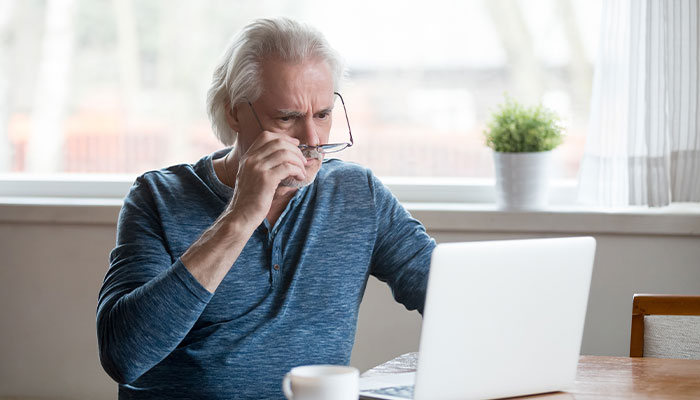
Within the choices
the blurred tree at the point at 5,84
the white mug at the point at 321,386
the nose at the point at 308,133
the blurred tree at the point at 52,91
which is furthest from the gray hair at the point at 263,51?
the blurred tree at the point at 5,84

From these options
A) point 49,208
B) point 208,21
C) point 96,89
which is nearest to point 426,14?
point 208,21

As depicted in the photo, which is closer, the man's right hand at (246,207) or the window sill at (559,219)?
the man's right hand at (246,207)

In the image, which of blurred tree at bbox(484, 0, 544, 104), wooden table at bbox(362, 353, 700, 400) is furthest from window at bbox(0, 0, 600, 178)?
wooden table at bbox(362, 353, 700, 400)

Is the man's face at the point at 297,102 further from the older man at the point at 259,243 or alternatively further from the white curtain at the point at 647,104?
the white curtain at the point at 647,104

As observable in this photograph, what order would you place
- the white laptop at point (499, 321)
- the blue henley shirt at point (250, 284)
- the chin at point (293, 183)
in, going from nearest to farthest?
the white laptop at point (499, 321), the blue henley shirt at point (250, 284), the chin at point (293, 183)

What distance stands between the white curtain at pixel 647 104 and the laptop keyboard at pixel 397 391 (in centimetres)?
138

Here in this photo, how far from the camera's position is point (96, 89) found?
9.62 ft

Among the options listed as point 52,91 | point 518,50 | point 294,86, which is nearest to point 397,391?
point 294,86

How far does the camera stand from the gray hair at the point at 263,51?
158 centimetres

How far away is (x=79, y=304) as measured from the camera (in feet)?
8.89

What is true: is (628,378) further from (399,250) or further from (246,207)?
(246,207)

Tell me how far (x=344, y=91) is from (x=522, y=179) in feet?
2.10

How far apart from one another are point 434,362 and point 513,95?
1719 millimetres

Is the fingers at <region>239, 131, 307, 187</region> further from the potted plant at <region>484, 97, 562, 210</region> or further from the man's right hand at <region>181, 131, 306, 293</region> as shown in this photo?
the potted plant at <region>484, 97, 562, 210</region>
